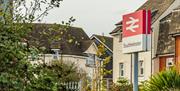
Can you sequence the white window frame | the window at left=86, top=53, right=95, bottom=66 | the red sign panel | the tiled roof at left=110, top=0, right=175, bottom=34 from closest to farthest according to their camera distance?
the red sign panel
the tiled roof at left=110, top=0, right=175, bottom=34
the white window frame
the window at left=86, top=53, right=95, bottom=66

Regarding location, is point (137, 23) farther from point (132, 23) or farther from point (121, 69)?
point (121, 69)

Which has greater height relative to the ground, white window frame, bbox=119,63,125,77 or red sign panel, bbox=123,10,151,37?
white window frame, bbox=119,63,125,77

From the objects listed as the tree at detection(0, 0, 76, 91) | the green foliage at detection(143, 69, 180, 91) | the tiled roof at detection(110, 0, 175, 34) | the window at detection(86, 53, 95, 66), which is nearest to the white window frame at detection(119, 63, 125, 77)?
the tiled roof at detection(110, 0, 175, 34)

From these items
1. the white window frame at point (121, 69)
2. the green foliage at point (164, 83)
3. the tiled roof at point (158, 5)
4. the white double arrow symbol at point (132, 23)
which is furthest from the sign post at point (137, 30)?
the white window frame at point (121, 69)

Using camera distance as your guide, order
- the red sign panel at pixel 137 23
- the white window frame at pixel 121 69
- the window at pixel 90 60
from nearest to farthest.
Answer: the red sign panel at pixel 137 23 → the white window frame at pixel 121 69 → the window at pixel 90 60

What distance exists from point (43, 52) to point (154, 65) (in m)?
37.2

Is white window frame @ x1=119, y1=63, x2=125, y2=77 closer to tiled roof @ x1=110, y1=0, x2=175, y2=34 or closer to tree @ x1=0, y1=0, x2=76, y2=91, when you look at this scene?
tiled roof @ x1=110, y1=0, x2=175, y2=34

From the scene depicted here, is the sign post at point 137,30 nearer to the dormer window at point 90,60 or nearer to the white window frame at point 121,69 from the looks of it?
the white window frame at point 121,69

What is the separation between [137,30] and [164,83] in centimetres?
1506

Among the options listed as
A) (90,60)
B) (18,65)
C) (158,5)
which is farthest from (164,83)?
(90,60)

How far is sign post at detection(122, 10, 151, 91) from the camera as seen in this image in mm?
5879

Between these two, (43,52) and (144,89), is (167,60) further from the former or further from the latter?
(43,52)

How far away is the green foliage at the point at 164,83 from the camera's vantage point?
67.8 feet

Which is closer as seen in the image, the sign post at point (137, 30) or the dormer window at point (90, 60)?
the sign post at point (137, 30)
